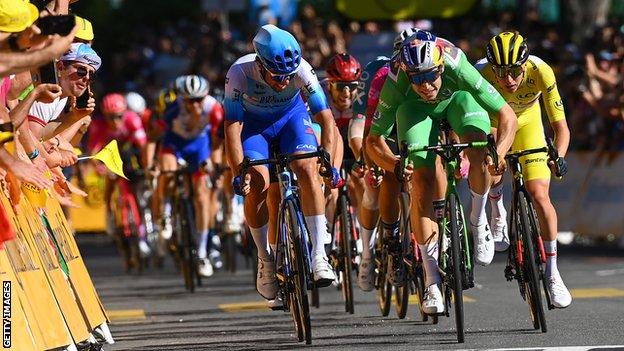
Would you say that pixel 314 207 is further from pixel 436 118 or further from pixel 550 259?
pixel 550 259

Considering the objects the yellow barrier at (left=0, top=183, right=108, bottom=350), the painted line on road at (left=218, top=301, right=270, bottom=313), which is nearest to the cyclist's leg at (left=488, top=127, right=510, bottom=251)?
the painted line on road at (left=218, top=301, right=270, bottom=313)

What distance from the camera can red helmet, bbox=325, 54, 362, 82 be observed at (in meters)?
14.6

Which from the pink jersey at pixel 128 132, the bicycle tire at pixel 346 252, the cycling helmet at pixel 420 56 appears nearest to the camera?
the cycling helmet at pixel 420 56

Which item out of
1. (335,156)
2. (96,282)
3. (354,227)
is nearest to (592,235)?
(96,282)

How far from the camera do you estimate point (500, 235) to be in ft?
41.5

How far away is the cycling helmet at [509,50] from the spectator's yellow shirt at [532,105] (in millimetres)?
330

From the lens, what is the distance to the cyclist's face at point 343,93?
577 inches

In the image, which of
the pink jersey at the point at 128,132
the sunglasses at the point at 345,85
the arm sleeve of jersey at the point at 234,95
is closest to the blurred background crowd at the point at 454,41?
the pink jersey at the point at 128,132

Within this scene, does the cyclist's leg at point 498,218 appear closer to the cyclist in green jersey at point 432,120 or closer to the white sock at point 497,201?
the white sock at point 497,201

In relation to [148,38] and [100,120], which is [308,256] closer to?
[100,120]

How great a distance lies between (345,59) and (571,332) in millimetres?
4213

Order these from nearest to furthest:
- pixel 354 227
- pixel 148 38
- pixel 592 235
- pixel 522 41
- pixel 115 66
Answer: pixel 522 41
pixel 354 227
pixel 592 235
pixel 115 66
pixel 148 38

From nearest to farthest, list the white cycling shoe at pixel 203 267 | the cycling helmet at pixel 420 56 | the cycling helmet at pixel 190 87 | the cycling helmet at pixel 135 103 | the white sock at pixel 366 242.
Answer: the cycling helmet at pixel 420 56 → the white sock at pixel 366 242 → the white cycling shoe at pixel 203 267 → the cycling helmet at pixel 190 87 → the cycling helmet at pixel 135 103

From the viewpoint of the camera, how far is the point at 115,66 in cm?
3841
